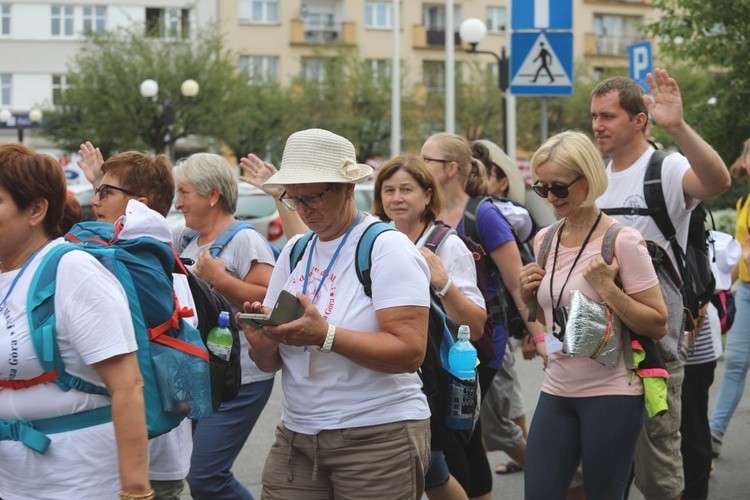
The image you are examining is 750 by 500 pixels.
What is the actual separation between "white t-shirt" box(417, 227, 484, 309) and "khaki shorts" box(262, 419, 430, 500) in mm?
1189

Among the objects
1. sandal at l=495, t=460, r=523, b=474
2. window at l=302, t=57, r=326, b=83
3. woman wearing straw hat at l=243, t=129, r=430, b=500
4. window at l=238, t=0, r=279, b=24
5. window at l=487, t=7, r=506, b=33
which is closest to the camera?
woman wearing straw hat at l=243, t=129, r=430, b=500

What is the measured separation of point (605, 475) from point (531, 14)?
7.45 meters

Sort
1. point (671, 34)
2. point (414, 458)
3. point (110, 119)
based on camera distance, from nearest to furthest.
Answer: point (414, 458) < point (671, 34) < point (110, 119)

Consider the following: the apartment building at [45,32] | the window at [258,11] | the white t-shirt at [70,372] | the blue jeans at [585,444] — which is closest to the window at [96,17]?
the apartment building at [45,32]

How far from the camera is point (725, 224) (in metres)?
16.7

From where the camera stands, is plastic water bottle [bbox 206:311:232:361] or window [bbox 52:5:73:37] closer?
plastic water bottle [bbox 206:311:232:361]

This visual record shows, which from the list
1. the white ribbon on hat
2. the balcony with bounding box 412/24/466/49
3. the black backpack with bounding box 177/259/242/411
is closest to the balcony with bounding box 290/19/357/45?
the balcony with bounding box 412/24/466/49

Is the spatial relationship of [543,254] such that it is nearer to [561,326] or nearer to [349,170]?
[561,326]

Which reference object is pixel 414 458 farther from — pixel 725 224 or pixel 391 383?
pixel 725 224

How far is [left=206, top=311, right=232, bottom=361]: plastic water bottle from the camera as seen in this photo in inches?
156

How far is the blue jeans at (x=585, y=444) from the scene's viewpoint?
162 inches

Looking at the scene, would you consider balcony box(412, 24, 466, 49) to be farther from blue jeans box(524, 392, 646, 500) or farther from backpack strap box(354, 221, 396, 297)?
backpack strap box(354, 221, 396, 297)

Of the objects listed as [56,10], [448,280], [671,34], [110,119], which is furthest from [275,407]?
[56,10]

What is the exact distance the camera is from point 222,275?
493cm
